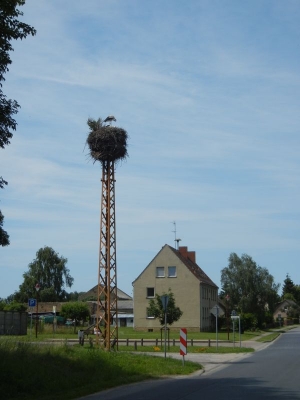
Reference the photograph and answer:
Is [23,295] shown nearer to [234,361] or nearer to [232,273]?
[232,273]

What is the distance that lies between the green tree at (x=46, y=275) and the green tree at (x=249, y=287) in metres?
24.3

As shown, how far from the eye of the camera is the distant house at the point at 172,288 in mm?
71188

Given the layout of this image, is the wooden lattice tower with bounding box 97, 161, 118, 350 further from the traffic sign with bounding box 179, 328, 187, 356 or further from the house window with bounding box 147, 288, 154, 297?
the house window with bounding box 147, 288, 154, 297

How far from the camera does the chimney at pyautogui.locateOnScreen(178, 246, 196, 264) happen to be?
81500 mm

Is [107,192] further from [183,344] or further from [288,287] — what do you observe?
[288,287]

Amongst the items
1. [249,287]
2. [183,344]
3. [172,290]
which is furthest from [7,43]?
[249,287]

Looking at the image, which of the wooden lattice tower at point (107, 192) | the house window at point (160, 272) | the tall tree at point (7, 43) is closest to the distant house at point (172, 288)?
the house window at point (160, 272)

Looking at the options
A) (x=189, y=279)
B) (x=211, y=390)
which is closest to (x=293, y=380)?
(x=211, y=390)

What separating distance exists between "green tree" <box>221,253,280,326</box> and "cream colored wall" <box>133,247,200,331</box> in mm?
15289

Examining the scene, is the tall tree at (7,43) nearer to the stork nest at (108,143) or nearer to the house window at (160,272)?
the stork nest at (108,143)

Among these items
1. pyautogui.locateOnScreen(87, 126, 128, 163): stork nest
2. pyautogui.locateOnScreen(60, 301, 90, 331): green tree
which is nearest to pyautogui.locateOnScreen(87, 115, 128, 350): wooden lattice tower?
pyautogui.locateOnScreen(87, 126, 128, 163): stork nest

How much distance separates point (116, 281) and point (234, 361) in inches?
255

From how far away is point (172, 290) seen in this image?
72.6 m

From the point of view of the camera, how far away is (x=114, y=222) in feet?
102
